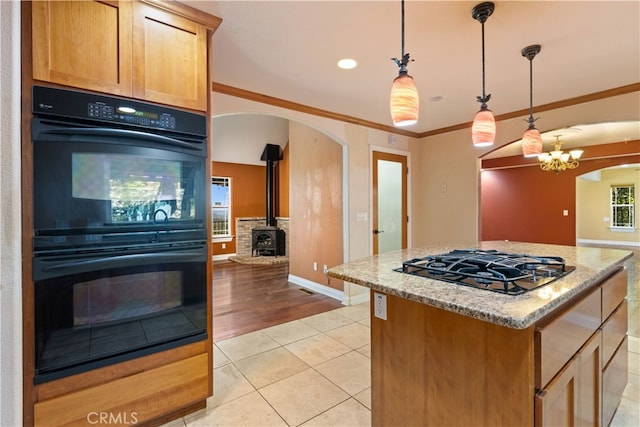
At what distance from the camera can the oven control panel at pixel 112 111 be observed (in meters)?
1.40

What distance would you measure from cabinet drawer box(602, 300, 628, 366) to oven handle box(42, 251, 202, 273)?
232 cm

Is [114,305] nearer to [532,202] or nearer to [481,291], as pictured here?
[481,291]

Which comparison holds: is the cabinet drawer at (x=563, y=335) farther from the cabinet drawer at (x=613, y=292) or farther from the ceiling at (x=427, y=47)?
the ceiling at (x=427, y=47)

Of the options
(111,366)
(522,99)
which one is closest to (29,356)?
(111,366)

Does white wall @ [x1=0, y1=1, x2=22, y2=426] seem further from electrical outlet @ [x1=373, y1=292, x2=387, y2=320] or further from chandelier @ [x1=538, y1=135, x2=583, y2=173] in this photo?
chandelier @ [x1=538, y1=135, x2=583, y2=173]

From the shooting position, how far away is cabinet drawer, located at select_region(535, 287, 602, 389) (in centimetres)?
104

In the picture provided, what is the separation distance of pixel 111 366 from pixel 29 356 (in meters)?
0.34

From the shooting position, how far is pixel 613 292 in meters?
1.78

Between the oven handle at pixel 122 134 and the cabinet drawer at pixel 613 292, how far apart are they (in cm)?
246

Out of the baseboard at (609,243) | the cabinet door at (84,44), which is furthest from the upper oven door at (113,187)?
the baseboard at (609,243)

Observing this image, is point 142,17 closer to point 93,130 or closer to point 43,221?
point 93,130

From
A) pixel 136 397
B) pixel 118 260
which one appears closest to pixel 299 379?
pixel 136 397

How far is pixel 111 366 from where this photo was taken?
157 centimetres

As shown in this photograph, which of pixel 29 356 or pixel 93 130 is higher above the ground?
pixel 93 130
